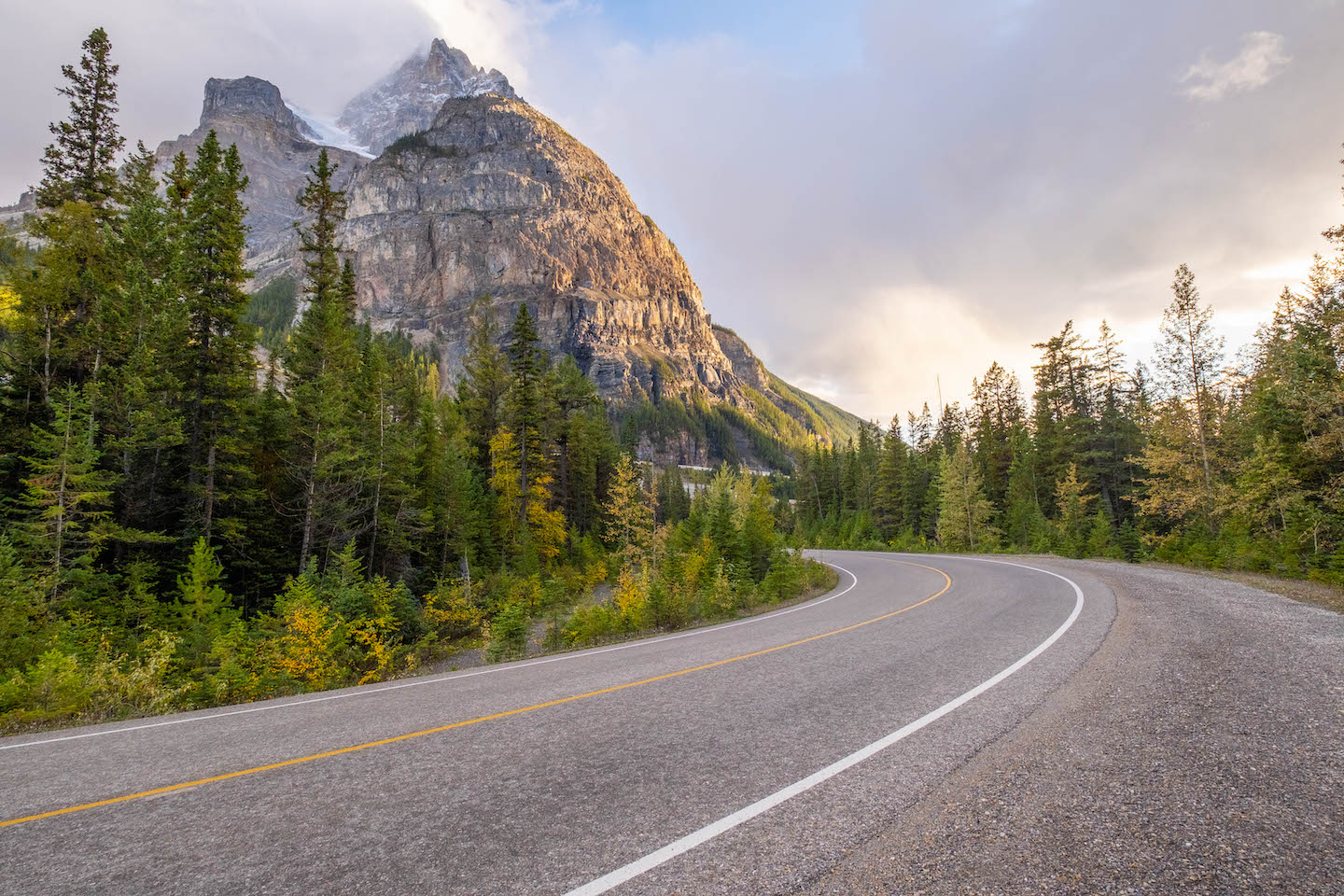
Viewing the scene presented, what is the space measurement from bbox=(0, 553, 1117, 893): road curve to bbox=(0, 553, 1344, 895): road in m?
0.03

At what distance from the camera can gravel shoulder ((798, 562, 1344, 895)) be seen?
2.75 m

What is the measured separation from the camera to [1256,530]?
1855 cm

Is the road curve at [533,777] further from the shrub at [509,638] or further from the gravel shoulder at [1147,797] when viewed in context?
the shrub at [509,638]

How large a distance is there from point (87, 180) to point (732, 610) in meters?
26.6

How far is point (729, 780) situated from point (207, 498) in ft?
65.4

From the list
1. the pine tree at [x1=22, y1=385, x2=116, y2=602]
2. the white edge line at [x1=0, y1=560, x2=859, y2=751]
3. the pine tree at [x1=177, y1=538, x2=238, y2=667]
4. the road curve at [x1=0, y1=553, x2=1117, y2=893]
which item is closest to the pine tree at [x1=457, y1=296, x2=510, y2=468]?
the pine tree at [x1=177, y1=538, x2=238, y2=667]

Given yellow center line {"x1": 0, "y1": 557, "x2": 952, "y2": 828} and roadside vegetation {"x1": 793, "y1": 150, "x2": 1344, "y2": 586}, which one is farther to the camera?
roadside vegetation {"x1": 793, "y1": 150, "x2": 1344, "y2": 586}

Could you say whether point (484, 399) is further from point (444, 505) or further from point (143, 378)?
point (143, 378)

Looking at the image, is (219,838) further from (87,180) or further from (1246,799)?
(87,180)

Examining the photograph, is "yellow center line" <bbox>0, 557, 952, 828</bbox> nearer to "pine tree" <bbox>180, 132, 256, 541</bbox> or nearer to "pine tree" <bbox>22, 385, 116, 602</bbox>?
"pine tree" <bbox>22, 385, 116, 602</bbox>

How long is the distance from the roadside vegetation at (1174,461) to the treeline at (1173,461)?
0.24 ft

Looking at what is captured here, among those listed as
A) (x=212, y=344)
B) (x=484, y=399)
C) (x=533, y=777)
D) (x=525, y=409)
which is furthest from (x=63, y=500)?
(x=484, y=399)

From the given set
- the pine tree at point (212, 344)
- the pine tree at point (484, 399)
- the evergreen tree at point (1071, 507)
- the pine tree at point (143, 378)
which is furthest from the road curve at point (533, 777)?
the pine tree at point (484, 399)

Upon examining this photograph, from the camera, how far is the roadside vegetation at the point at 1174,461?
49.8 feet
